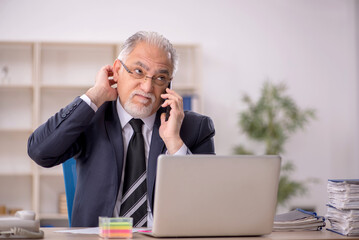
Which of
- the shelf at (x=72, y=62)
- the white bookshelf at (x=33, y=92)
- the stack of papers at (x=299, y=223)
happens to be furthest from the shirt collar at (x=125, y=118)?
the shelf at (x=72, y=62)

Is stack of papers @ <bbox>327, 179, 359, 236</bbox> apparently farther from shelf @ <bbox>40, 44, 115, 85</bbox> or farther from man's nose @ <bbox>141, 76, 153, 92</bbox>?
shelf @ <bbox>40, 44, 115, 85</bbox>

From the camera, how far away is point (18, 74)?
5270mm

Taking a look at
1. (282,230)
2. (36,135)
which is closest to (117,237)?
(282,230)

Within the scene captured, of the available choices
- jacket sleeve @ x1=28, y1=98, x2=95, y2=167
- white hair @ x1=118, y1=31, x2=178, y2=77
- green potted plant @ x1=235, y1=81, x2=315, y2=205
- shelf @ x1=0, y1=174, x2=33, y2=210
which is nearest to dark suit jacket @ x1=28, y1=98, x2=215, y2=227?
jacket sleeve @ x1=28, y1=98, x2=95, y2=167

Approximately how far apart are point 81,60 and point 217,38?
56.0 inches

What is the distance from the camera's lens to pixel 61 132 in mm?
2135

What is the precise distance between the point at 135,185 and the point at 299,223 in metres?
0.69

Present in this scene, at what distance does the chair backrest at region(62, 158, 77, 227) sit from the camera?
2346 mm

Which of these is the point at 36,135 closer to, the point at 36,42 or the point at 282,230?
the point at 282,230

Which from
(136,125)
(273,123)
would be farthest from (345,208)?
(273,123)

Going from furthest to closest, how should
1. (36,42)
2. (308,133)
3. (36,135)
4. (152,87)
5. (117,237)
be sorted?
(308,133)
(36,42)
(152,87)
(36,135)
(117,237)

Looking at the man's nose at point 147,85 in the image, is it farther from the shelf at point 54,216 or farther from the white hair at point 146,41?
the shelf at point 54,216

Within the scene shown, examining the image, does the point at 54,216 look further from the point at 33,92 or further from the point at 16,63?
the point at 16,63

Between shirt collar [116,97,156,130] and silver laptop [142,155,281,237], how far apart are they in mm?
855
